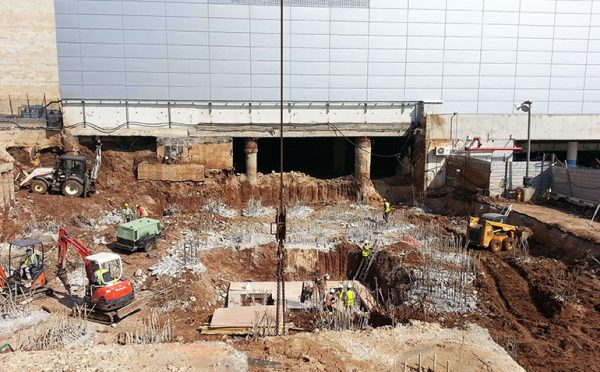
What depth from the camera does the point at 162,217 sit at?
22.0 metres

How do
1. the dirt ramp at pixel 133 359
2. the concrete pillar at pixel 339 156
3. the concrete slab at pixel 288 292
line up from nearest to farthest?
1. the dirt ramp at pixel 133 359
2. the concrete slab at pixel 288 292
3. the concrete pillar at pixel 339 156

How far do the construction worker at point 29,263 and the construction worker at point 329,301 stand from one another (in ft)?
29.2

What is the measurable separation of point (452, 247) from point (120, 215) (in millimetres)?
14712

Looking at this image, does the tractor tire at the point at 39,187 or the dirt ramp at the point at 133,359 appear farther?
the tractor tire at the point at 39,187

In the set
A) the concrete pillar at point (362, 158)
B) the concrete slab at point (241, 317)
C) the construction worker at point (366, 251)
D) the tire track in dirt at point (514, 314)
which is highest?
the concrete pillar at point (362, 158)

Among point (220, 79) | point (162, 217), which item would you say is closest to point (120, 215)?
point (162, 217)

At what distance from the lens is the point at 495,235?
1753 centimetres

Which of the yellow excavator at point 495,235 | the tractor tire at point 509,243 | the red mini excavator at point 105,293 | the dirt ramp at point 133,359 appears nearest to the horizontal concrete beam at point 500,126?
the yellow excavator at point 495,235

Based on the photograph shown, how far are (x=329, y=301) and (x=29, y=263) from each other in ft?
30.4

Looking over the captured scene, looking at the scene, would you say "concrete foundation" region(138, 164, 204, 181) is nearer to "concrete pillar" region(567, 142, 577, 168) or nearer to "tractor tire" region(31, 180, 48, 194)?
"tractor tire" region(31, 180, 48, 194)

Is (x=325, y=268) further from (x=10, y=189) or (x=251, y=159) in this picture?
(x=10, y=189)

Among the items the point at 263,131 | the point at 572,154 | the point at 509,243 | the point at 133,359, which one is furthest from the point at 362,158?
the point at 133,359

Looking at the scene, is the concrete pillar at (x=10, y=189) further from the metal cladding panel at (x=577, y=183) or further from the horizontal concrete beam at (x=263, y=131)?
the metal cladding panel at (x=577, y=183)

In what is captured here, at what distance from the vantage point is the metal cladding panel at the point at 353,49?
79.5ft
